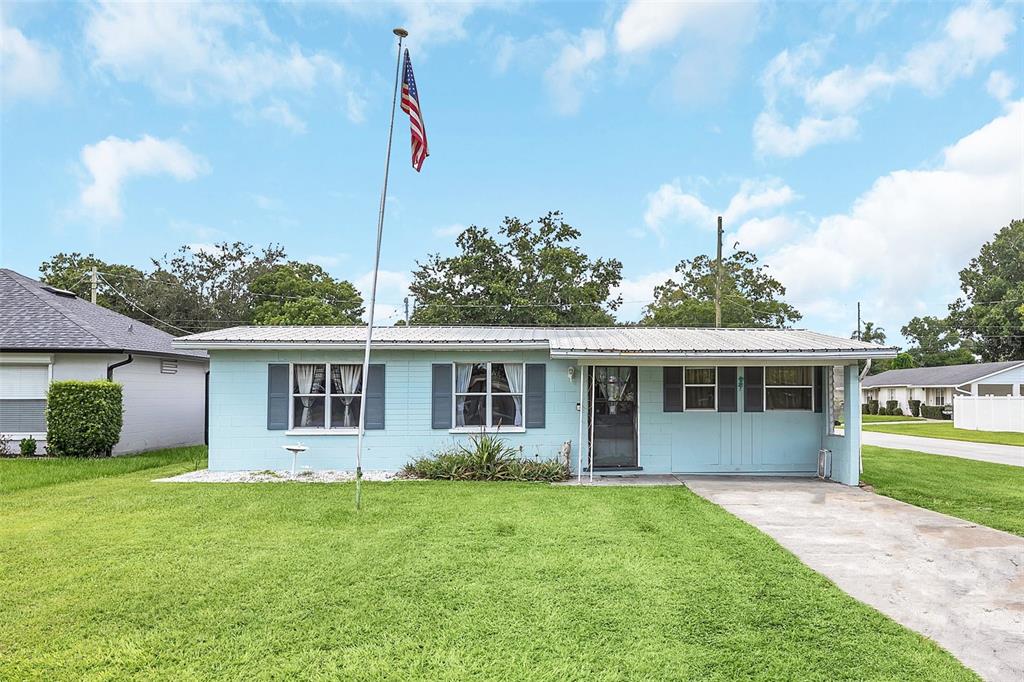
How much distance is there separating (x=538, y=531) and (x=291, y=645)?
326cm

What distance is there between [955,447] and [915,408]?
76.8 feet

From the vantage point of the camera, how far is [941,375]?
34938mm

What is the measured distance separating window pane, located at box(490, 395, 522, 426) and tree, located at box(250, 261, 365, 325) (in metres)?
21.9

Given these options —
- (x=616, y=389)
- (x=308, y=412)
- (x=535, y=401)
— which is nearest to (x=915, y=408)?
(x=616, y=389)

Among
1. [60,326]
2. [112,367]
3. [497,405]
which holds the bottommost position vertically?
[497,405]

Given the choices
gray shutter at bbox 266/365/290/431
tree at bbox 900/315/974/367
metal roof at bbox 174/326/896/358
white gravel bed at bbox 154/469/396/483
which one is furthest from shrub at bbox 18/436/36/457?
tree at bbox 900/315/974/367

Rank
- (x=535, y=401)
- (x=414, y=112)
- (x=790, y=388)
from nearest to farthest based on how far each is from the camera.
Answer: (x=414, y=112) < (x=535, y=401) < (x=790, y=388)

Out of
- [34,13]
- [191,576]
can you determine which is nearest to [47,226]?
[34,13]

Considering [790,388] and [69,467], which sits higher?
[790,388]

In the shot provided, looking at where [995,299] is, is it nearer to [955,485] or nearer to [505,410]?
[955,485]

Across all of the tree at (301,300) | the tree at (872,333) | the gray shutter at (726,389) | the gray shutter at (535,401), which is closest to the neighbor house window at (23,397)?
the gray shutter at (535,401)

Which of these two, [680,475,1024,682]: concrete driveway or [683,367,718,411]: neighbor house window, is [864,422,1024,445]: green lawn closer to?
[683,367,718,411]: neighbor house window

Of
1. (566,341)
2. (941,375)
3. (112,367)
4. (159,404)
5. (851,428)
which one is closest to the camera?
(851,428)

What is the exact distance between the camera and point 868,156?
17047 millimetres
